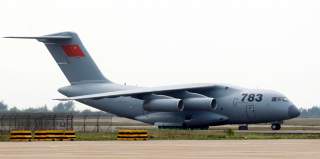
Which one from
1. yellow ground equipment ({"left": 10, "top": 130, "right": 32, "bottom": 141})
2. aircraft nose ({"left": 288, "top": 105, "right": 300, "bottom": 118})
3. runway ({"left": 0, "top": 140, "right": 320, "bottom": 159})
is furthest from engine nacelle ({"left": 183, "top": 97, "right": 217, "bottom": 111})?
runway ({"left": 0, "top": 140, "right": 320, "bottom": 159})

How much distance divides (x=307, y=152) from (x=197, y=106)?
25.7 m

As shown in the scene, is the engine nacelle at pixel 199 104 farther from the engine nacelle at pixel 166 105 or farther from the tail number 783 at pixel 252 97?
the tail number 783 at pixel 252 97

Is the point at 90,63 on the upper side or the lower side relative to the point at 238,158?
upper

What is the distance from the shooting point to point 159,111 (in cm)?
5403

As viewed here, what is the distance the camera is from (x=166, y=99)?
5356 centimetres

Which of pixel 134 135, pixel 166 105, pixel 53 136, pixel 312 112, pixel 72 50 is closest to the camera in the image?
pixel 53 136

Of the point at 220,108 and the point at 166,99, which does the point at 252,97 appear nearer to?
the point at 220,108

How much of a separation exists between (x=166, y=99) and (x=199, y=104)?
218cm

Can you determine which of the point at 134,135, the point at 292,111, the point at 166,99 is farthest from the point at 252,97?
the point at 134,135

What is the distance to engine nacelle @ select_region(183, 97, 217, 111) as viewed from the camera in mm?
52188

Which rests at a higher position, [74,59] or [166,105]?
[74,59]

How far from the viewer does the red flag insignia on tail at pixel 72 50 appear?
55.9 metres

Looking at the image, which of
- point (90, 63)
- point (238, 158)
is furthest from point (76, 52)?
point (238, 158)

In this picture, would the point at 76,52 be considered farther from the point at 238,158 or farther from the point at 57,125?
the point at 238,158
